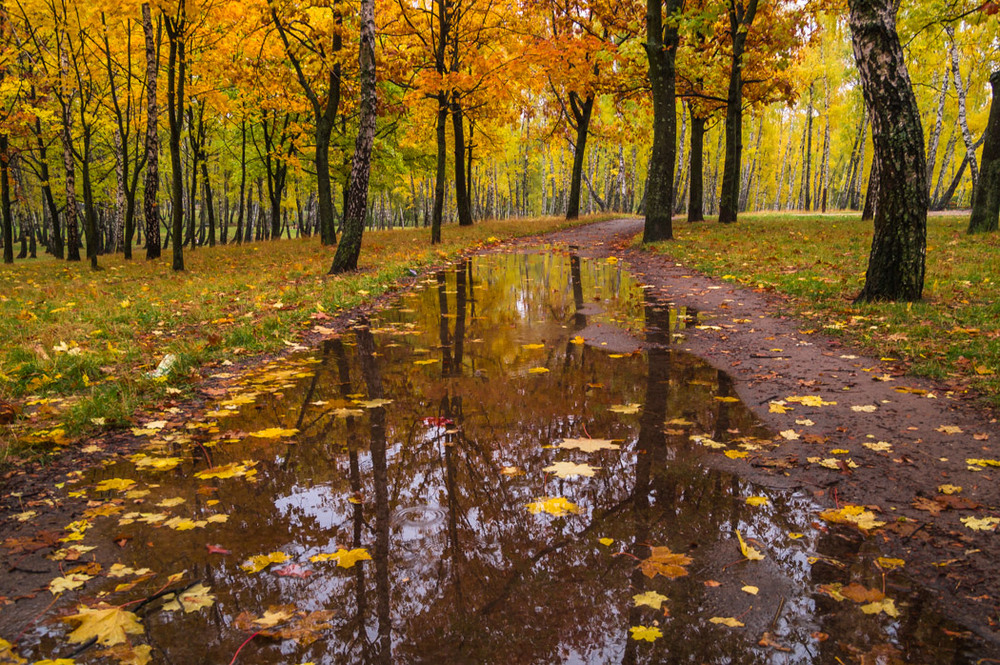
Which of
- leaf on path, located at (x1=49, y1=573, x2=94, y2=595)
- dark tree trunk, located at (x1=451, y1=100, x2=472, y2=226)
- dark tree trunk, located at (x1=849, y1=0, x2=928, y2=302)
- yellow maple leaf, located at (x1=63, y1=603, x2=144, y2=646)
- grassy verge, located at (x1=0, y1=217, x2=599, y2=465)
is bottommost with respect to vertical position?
yellow maple leaf, located at (x1=63, y1=603, x2=144, y2=646)

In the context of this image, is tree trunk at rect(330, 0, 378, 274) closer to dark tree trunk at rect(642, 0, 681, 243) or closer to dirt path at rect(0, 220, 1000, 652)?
dirt path at rect(0, 220, 1000, 652)

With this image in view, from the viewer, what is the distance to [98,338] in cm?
563

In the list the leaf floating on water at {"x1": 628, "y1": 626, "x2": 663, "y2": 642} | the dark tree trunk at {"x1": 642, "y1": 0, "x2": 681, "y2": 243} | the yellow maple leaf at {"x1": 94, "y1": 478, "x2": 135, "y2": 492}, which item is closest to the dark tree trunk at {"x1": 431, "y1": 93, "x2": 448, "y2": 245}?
the dark tree trunk at {"x1": 642, "y1": 0, "x2": 681, "y2": 243}

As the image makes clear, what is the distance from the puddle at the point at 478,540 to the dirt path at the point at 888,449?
0.15 m

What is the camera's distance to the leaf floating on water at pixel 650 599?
1.91 meters

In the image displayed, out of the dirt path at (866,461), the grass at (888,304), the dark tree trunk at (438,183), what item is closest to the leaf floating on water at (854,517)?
the dirt path at (866,461)

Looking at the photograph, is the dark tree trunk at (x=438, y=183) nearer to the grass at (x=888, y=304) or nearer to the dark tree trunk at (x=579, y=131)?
the grass at (x=888, y=304)

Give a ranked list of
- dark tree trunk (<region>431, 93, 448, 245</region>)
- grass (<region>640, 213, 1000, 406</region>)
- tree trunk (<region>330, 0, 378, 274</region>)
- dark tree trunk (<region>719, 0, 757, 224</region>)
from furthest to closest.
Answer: dark tree trunk (<region>719, 0, 757, 224</region>), dark tree trunk (<region>431, 93, 448, 245</region>), tree trunk (<region>330, 0, 378, 274</region>), grass (<region>640, 213, 1000, 406</region>)

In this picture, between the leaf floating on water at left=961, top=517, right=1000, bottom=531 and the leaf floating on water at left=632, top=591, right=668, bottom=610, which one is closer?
the leaf floating on water at left=632, top=591, right=668, bottom=610

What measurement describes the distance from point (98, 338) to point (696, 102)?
18500 mm

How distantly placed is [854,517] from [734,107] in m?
17.1

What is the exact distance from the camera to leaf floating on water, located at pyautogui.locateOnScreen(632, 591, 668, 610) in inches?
75.3

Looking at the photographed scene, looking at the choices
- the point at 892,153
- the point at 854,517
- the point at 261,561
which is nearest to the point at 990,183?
the point at 892,153

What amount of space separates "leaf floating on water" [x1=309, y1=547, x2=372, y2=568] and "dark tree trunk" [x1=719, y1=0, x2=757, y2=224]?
56.8 ft
